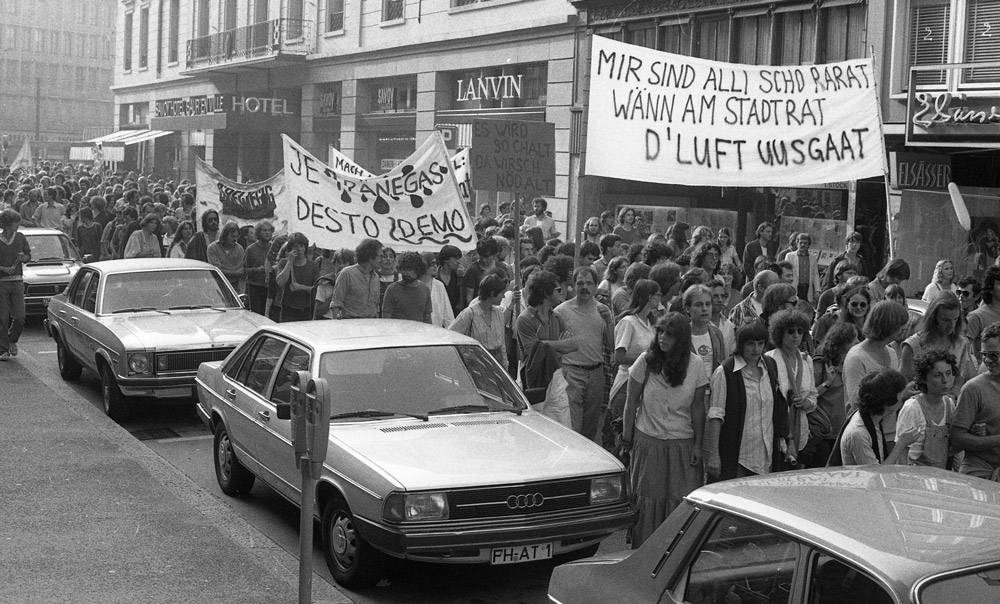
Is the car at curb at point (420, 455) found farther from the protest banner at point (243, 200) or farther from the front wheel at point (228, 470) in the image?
the protest banner at point (243, 200)

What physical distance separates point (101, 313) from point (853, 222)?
11477 millimetres

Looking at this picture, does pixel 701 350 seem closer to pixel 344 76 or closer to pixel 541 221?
pixel 541 221

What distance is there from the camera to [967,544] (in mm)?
3412

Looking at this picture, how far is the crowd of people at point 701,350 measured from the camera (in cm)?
698

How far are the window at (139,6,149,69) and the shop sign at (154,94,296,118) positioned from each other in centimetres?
561

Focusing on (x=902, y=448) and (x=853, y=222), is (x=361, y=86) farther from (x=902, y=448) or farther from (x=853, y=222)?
(x=902, y=448)

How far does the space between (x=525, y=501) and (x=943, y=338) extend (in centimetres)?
339

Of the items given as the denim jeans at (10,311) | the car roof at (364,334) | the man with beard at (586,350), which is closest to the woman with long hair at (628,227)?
the denim jeans at (10,311)

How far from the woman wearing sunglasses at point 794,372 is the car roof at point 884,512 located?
9.72ft

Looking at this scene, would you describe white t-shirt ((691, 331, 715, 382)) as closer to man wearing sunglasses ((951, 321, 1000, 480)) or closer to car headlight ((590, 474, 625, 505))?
car headlight ((590, 474, 625, 505))

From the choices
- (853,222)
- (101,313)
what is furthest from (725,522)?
(853,222)

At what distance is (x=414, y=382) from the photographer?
7.82 meters

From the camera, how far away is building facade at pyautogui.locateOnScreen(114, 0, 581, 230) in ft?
86.0

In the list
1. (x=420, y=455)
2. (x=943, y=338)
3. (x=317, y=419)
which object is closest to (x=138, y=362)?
(x=420, y=455)
